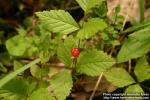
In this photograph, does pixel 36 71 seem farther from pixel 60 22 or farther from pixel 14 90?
pixel 60 22

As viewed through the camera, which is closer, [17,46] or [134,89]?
[134,89]

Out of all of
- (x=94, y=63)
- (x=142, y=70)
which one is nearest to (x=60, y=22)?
(x=94, y=63)

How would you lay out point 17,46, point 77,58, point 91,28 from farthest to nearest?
1. point 17,46
2. point 77,58
3. point 91,28

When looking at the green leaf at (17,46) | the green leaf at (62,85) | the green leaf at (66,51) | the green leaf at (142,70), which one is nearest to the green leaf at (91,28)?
the green leaf at (66,51)

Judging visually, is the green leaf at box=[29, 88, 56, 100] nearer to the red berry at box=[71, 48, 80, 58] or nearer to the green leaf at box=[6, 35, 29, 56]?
the red berry at box=[71, 48, 80, 58]

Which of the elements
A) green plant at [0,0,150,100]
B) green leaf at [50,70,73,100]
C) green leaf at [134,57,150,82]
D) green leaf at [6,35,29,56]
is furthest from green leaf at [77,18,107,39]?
green leaf at [6,35,29,56]

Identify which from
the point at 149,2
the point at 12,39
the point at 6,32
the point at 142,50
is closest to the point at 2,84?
the point at 12,39

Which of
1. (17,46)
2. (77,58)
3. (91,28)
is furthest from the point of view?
(17,46)
